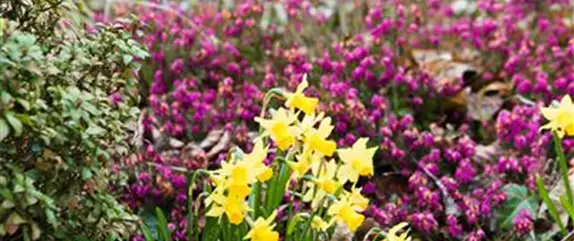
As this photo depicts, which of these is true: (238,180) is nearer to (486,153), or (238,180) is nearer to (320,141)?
(320,141)

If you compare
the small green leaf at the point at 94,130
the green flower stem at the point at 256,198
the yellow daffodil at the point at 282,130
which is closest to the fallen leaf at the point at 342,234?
the green flower stem at the point at 256,198

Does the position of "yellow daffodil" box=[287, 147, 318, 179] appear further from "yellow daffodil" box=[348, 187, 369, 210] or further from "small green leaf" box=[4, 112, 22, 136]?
"small green leaf" box=[4, 112, 22, 136]

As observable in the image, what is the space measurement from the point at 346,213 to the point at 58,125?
67 cm

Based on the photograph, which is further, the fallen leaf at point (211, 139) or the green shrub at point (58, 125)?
the fallen leaf at point (211, 139)

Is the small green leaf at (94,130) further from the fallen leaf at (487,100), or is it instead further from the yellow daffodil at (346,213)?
the fallen leaf at (487,100)

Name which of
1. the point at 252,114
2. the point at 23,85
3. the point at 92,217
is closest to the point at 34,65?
the point at 23,85

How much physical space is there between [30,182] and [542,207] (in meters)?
1.70

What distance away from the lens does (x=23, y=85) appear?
6.98ft

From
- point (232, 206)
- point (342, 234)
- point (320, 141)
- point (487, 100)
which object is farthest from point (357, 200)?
point (487, 100)

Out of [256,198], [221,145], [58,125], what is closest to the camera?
[58,125]

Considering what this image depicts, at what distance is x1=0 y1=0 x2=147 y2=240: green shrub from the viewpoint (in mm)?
2045

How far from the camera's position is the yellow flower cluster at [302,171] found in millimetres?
2248

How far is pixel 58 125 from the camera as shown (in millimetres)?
2111

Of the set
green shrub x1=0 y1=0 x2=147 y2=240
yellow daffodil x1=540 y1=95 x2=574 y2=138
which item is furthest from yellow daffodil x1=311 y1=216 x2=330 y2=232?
yellow daffodil x1=540 y1=95 x2=574 y2=138
